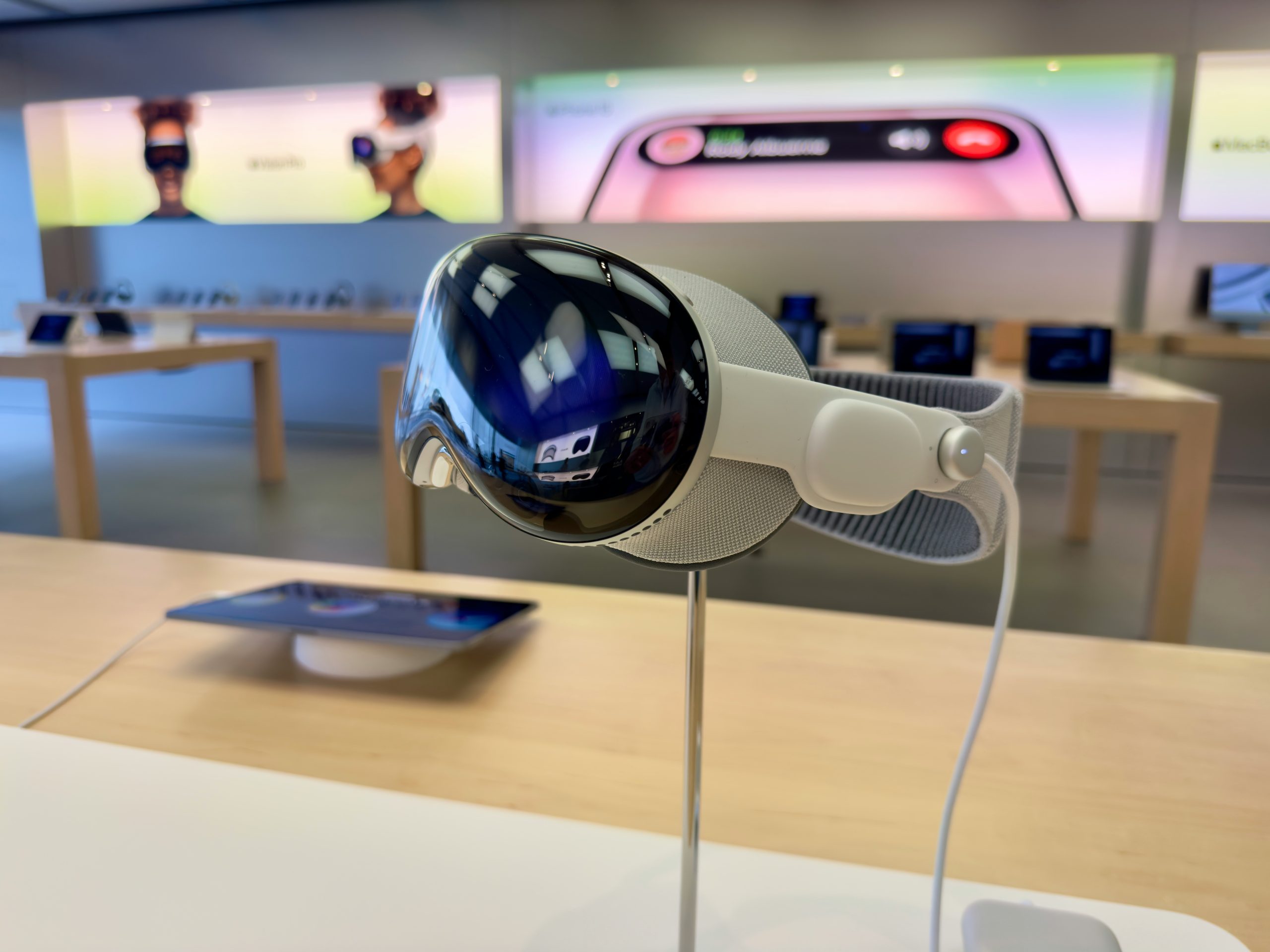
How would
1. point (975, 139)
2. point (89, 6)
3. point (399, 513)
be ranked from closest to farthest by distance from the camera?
1. point (399, 513)
2. point (975, 139)
3. point (89, 6)

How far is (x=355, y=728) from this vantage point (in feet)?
1.71

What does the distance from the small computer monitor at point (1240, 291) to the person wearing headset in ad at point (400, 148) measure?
142 inches

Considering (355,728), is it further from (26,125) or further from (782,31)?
(26,125)

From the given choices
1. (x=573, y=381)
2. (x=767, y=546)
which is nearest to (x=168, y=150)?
(x=767, y=546)

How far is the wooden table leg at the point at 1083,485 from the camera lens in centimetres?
284

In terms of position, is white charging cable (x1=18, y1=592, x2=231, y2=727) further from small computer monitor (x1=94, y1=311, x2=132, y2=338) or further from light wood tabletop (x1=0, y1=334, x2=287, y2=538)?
small computer monitor (x1=94, y1=311, x2=132, y2=338)

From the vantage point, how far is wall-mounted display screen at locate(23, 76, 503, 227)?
4.56 m

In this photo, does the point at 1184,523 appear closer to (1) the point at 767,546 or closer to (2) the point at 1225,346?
(1) the point at 767,546

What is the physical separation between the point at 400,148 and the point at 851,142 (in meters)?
2.26

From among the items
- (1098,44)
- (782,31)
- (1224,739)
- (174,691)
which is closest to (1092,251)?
(1098,44)

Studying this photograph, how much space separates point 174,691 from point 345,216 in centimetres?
466

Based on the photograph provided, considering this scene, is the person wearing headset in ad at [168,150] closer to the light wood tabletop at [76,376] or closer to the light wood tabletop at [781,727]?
the light wood tabletop at [76,376]

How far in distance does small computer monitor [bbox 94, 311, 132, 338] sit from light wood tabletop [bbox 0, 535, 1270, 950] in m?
3.01

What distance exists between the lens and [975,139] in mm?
4035
